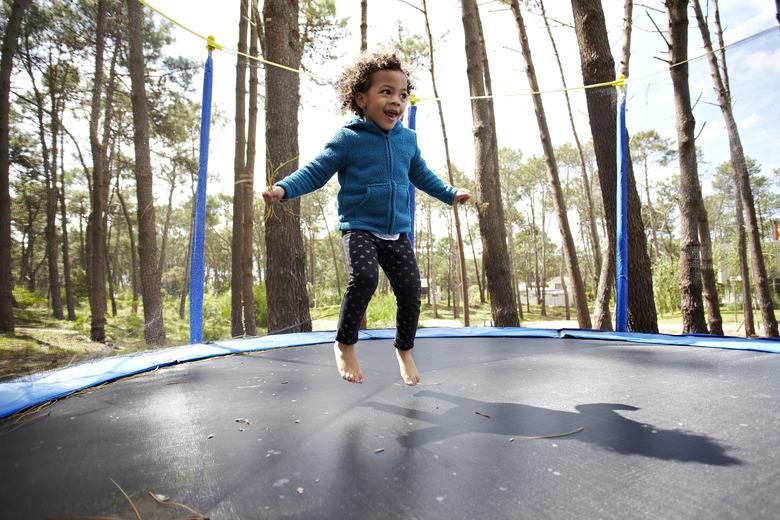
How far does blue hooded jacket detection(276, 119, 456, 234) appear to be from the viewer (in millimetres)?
1300

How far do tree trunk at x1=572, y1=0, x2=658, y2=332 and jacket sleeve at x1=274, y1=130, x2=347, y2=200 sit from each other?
223 centimetres

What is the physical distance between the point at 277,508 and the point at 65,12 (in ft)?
5.49

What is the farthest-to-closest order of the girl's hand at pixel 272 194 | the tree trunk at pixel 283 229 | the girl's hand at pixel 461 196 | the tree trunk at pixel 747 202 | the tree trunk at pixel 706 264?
the tree trunk at pixel 283 229, the tree trunk at pixel 706 264, the tree trunk at pixel 747 202, the girl's hand at pixel 461 196, the girl's hand at pixel 272 194

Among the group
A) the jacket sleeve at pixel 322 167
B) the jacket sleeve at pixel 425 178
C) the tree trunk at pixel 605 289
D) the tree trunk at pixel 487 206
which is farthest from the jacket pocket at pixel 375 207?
the tree trunk at pixel 605 289

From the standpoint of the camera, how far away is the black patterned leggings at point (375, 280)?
1242 mm

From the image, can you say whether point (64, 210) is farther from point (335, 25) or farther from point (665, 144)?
point (335, 25)

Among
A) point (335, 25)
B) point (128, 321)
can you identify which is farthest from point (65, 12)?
point (335, 25)

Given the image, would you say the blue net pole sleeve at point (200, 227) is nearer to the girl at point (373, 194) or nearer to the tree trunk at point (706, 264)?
the girl at point (373, 194)

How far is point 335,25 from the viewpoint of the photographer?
5.70 meters

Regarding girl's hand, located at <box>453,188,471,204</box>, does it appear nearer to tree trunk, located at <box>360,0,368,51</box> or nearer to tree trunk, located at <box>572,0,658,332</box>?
tree trunk, located at <box>572,0,658,332</box>

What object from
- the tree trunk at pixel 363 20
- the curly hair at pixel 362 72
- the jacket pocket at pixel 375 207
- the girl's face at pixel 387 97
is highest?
the tree trunk at pixel 363 20

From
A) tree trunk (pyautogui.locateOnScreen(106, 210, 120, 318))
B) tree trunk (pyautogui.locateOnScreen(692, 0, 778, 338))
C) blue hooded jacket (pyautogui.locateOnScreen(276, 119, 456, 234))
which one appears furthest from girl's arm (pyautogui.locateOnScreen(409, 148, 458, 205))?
tree trunk (pyautogui.locateOnScreen(692, 0, 778, 338))

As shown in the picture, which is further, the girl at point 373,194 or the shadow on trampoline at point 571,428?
the girl at point 373,194

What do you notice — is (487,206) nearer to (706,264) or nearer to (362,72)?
(706,264)
